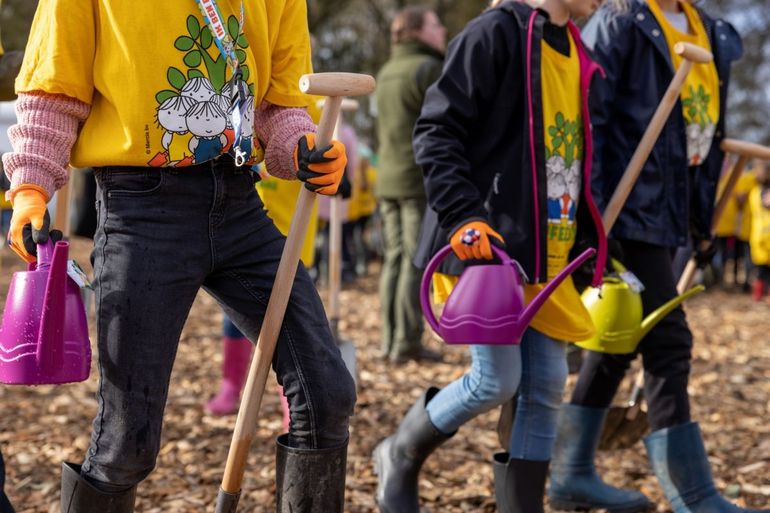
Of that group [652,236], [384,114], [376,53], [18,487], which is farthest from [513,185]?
[376,53]

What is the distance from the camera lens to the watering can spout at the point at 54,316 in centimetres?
199

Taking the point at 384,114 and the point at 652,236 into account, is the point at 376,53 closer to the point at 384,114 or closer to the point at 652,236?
the point at 384,114

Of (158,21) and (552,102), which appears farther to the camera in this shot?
(552,102)

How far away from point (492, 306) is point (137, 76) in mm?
1100

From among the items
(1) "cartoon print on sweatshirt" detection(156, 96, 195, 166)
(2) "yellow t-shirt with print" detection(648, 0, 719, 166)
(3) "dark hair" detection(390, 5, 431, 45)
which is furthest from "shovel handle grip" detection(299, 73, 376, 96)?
(3) "dark hair" detection(390, 5, 431, 45)

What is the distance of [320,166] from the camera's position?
7.06ft

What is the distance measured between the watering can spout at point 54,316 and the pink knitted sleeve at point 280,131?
57cm

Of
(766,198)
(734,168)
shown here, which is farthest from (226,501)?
(766,198)

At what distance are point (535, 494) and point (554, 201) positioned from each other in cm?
86

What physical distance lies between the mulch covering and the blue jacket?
1.03 m

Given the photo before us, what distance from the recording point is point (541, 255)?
280cm

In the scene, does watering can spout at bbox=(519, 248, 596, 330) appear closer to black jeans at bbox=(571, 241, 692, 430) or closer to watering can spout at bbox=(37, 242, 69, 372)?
black jeans at bbox=(571, 241, 692, 430)

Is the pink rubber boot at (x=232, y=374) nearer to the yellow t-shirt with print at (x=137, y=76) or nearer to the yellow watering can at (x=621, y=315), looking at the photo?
the yellow watering can at (x=621, y=315)

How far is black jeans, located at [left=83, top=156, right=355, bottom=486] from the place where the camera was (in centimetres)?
205
